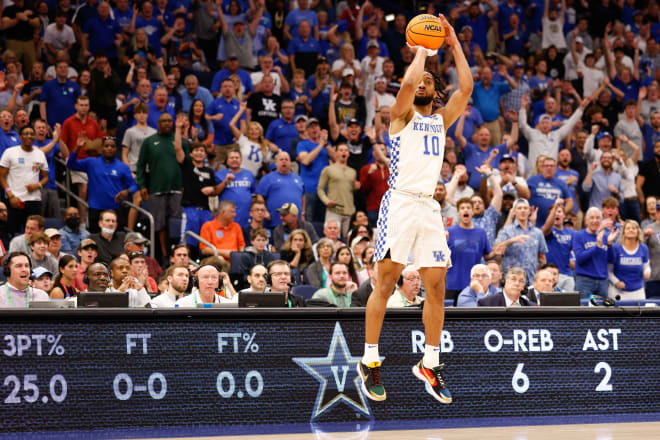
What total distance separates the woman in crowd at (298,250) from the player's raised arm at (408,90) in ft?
18.1

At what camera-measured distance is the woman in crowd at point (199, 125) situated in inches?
601

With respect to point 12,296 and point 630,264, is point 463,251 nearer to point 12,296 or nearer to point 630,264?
point 630,264

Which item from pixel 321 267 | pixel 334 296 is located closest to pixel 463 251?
pixel 321 267

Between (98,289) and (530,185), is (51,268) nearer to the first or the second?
(98,289)

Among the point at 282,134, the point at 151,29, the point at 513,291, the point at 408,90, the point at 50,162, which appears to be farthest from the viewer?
the point at 151,29

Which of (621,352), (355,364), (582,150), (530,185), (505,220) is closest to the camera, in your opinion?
(355,364)

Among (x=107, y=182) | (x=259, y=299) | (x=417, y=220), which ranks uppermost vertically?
(x=107, y=182)

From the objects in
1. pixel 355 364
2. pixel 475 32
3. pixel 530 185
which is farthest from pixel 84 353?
pixel 475 32

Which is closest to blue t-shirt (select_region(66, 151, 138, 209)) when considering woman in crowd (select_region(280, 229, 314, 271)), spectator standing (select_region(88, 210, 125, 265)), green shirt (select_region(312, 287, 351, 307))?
spectator standing (select_region(88, 210, 125, 265))

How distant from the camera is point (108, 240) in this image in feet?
41.2

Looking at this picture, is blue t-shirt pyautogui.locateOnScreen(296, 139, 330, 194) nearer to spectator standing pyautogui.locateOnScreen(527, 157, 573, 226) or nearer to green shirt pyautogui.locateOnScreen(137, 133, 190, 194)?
green shirt pyautogui.locateOnScreen(137, 133, 190, 194)

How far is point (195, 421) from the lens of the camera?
784cm

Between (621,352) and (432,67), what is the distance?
10527mm

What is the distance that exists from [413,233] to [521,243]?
5959 millimetres
